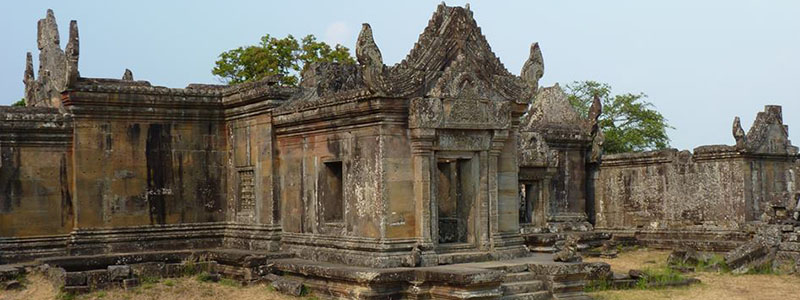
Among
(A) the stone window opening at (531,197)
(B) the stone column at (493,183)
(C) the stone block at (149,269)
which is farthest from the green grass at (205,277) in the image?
(A) the stone window opening at (531,197)

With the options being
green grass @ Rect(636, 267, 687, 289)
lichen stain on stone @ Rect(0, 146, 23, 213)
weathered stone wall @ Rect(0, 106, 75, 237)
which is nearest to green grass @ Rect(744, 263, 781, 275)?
green grass @ Rect(636, 267, 687, 289)

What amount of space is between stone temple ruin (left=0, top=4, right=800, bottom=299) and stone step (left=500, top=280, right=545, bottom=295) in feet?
0.09

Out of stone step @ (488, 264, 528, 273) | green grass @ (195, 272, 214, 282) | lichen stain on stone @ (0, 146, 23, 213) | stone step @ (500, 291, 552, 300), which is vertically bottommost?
stone step @ (500, 291, 552, 300)

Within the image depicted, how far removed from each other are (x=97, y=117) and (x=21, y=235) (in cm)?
219

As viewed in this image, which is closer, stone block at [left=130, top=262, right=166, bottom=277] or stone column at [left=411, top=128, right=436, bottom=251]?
stone column at [left=411, top=128, right=436, bottom=251]

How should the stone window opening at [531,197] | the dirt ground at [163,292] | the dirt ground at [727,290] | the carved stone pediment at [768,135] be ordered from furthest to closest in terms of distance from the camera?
the carved stone pediment at [768,135]
the stone window opening at [531,197]
the dirt ground at [727,290]
the dirt ground at [163,292]

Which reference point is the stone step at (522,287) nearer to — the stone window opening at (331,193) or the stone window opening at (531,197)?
the stone window opening at (331,193)

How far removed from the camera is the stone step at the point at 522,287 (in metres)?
11.8

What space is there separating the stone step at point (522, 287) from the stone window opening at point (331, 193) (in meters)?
2.80

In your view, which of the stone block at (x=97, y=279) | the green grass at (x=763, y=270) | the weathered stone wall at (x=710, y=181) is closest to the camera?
the stone block at (x=97, y=279)

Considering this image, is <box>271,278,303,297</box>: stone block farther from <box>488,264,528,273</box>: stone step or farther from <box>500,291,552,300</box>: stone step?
<box>500,291,552,300</box>: stone step

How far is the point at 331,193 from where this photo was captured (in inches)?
534

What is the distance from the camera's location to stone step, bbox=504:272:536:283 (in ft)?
39.6

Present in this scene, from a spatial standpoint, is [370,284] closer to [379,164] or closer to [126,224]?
[379,164]
